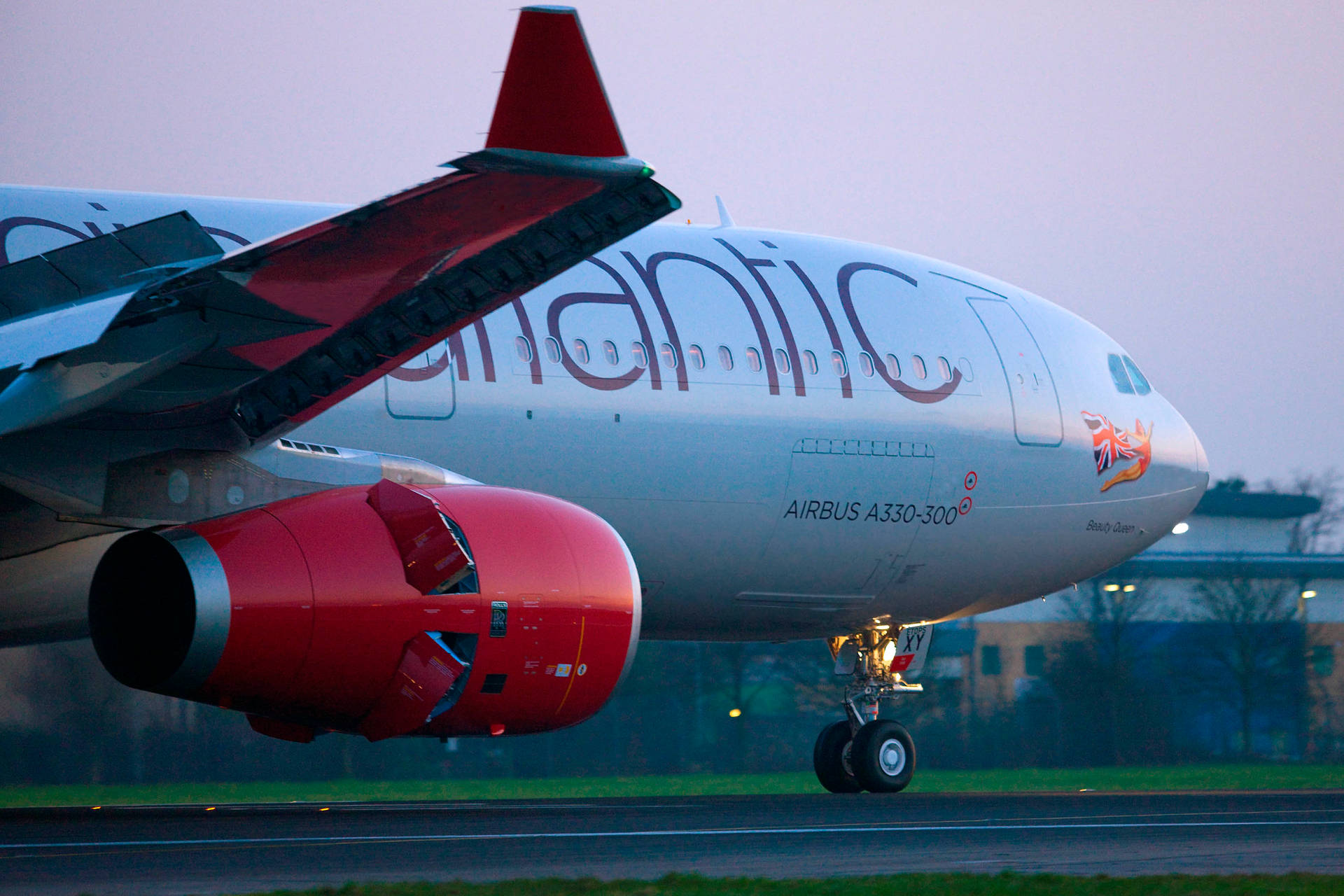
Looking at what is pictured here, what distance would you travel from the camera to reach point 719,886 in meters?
6.89

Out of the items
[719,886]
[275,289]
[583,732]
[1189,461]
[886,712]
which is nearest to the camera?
[719,886]

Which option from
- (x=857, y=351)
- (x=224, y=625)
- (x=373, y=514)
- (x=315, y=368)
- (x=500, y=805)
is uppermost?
(x=857, y=351)

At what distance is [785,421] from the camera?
13117mm

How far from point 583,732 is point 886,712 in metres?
5.14

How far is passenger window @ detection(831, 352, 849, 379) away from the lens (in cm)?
1357

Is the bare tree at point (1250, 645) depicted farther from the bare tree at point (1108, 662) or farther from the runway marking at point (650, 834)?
the runway marking at point (650, 834)

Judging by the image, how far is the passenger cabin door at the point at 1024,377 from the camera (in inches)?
579

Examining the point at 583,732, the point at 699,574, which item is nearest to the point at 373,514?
the point at 699,574

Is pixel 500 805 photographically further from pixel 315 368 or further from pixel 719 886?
pixel 719 886

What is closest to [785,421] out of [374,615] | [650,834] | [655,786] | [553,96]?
[650,834]

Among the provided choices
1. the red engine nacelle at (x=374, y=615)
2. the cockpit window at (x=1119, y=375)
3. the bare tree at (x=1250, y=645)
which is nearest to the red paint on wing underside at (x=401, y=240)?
the red engine nacelle at (x=374, y=615)

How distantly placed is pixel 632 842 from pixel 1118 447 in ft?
26.1

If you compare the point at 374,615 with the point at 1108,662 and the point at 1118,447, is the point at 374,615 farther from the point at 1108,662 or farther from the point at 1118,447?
the point at 1108,662

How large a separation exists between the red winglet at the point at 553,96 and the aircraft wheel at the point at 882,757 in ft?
28.9
